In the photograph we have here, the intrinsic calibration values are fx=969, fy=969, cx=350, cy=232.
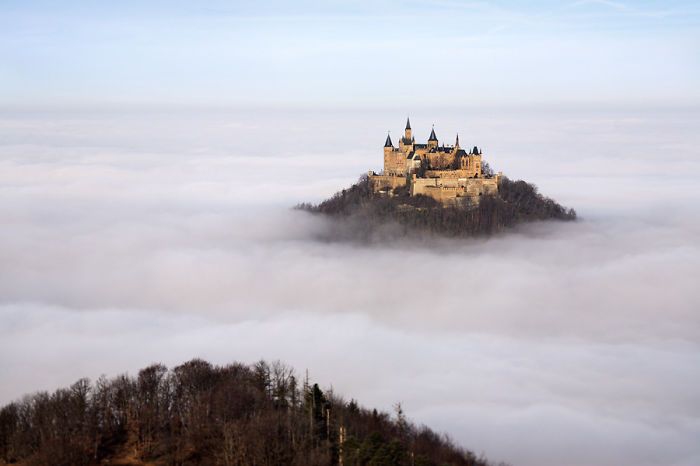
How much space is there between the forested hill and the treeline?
56279 mm

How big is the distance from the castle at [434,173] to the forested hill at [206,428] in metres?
55.4

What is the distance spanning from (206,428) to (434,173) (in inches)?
2476

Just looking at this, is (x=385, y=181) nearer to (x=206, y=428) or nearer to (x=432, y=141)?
(x=432, y=141)

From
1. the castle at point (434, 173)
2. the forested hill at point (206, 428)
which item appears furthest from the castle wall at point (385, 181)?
the forested hill at point (206, 428)

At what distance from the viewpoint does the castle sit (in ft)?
322

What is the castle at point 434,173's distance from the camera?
98.2 meters

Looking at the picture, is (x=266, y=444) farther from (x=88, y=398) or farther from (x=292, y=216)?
(x=292, y=216)

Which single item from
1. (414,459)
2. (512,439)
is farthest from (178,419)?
(512,439)

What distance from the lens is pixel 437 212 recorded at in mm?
99312

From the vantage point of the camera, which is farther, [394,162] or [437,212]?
[394,162]

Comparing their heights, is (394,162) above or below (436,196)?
above

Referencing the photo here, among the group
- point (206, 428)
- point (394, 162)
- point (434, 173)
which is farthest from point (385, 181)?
point (206, 428)

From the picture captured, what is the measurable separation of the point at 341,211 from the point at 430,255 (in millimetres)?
12394

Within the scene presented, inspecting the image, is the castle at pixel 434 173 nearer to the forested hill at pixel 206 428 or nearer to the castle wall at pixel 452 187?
the castle wall at pixel 452 187
